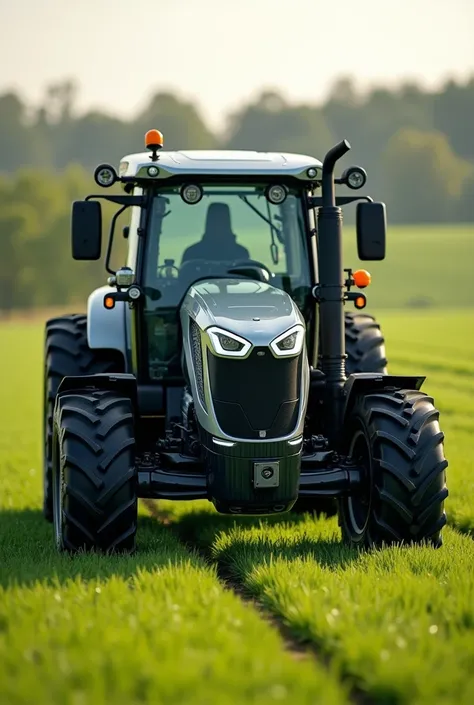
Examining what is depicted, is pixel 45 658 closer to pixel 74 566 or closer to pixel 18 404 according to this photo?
pixel 74 566

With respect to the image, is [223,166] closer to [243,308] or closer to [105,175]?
[105,175]

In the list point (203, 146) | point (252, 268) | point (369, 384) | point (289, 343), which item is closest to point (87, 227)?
point (252, 268)

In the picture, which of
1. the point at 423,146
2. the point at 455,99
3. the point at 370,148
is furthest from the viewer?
the point at 455,99

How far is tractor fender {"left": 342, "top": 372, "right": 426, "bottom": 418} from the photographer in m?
7.87

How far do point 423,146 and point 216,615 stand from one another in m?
104

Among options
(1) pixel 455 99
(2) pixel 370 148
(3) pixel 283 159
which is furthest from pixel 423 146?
(3) pixel 283 159

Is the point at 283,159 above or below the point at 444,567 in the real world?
above

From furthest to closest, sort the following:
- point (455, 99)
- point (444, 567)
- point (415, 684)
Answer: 1. point (455, 99)
2. point (444, 567)
3. point (415, 684)

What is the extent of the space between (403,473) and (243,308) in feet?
4.67

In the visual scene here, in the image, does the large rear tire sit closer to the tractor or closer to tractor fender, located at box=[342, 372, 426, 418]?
the tractor

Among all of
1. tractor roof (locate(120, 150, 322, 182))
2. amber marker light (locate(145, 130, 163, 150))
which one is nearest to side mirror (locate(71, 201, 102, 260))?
tractor roof (locate(120, 150, 322, 182))

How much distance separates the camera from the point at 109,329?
9.16 meters

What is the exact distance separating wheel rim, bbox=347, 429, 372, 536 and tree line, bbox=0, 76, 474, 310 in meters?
66.8

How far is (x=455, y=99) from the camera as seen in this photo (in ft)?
477
